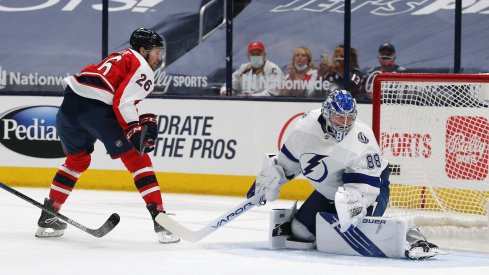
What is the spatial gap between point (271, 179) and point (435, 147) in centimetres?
149

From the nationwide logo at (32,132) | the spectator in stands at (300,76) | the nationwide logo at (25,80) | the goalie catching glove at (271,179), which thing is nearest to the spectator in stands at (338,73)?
the spectator in stands at (300,76)

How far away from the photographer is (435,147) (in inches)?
271

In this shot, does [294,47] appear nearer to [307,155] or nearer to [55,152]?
[55,152]

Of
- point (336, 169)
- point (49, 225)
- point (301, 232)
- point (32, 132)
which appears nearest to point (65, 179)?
point (49, 225)

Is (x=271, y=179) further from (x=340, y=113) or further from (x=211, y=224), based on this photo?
(x=340, y=113)

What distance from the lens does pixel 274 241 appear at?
5.77 metres

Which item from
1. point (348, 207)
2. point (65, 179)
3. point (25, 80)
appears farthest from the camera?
point (25, 80)

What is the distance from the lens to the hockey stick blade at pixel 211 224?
19.1 ft

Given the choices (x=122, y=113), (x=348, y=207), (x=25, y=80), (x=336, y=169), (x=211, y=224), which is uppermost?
(x=25, y=80)

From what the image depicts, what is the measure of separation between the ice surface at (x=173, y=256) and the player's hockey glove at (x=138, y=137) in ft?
1.60

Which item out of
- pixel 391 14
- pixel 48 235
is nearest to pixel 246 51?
pixel 391 14

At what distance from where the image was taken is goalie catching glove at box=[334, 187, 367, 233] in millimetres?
5289

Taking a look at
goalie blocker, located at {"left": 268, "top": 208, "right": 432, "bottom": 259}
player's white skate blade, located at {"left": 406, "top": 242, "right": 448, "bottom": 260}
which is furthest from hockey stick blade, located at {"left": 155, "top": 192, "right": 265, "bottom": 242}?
player's white skate blade, located at {"left": 406, "top": 242, "right": 448, "bottom": 260}

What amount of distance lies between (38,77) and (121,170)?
128cm
